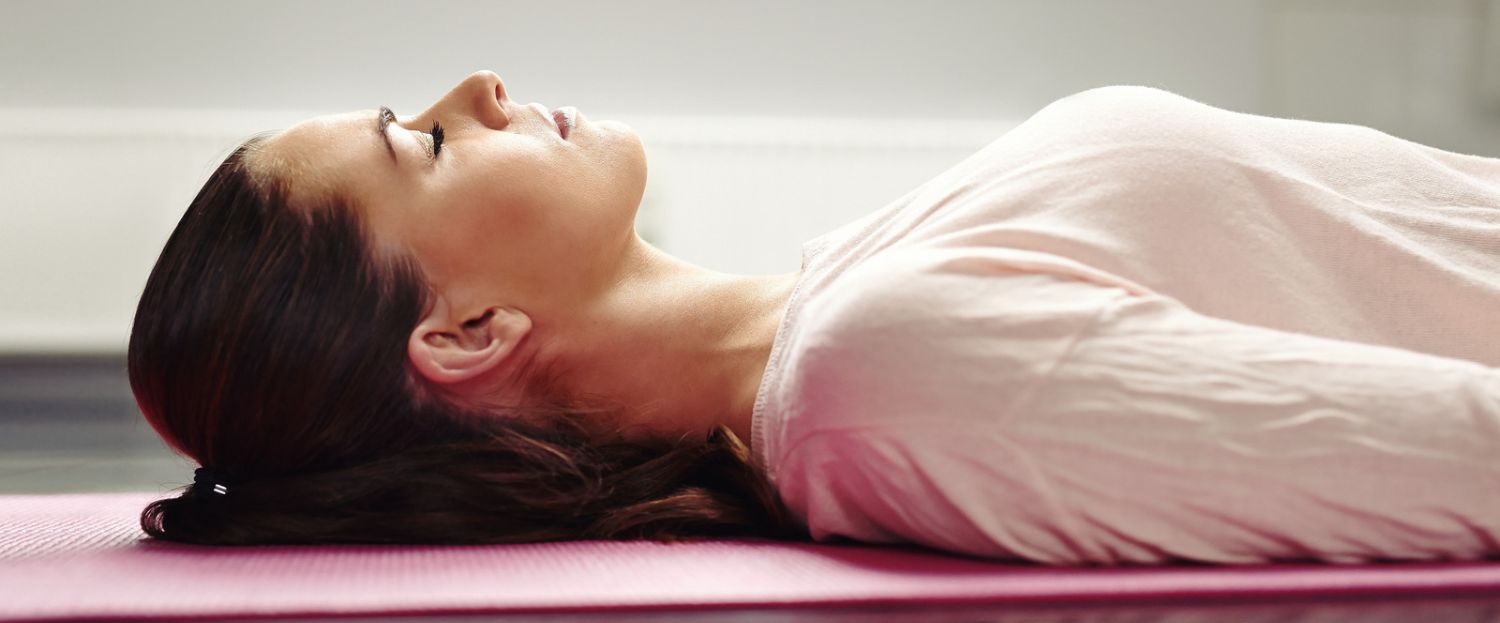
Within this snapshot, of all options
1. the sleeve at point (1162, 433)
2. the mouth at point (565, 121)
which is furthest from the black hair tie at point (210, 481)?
the sleeve at point (1162, 433)

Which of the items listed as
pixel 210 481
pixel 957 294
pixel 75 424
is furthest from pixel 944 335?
pixel 75 424

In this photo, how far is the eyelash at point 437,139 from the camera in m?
1.06

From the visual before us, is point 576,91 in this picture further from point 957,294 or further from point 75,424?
point 957,294

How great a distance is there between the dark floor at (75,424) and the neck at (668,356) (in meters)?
1.51

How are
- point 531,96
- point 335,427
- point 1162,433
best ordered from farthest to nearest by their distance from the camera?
point 531,96 → point 335,427 → point 1162,433

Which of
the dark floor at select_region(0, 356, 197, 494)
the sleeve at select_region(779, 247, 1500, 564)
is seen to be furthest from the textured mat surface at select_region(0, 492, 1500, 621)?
the dark floor at select_region(0, 356, 197, 494)

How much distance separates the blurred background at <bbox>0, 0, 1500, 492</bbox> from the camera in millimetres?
2475

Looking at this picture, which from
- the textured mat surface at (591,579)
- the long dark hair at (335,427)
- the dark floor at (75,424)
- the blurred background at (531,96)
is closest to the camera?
the textured mat surface at (591,579)

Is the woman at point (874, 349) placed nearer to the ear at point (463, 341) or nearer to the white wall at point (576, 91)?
the ear at point (463, 341)

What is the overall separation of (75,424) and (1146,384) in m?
2.46

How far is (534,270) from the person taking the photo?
3.42 feet

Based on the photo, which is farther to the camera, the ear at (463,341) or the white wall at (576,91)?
the white wall at (576,91)

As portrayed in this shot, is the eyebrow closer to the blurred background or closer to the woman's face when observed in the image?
the woman's face

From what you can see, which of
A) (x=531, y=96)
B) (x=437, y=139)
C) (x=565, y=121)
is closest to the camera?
(x=437, y=139)
